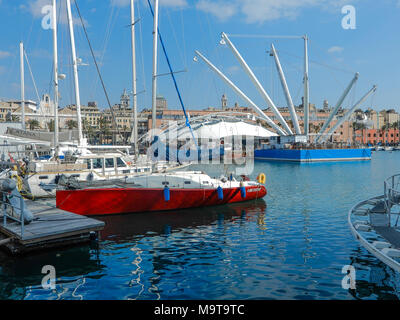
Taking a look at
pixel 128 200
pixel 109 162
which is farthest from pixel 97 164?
pixel 128 200

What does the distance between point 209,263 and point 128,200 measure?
989 centimetres

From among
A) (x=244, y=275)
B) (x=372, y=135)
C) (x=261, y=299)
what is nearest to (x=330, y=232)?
(x=244, y=275)

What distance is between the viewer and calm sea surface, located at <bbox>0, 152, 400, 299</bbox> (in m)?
11.0

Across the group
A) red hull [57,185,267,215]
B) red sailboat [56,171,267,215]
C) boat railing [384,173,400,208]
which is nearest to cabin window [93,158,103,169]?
red sailboat [56,171,267,215]

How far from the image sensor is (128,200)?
72.4ft

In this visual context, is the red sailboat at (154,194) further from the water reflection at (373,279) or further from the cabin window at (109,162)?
the water reflection at (373,279)

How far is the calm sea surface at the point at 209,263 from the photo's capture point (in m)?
11.0

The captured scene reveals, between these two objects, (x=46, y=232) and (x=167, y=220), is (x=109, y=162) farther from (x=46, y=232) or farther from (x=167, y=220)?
(x=46, y=232)

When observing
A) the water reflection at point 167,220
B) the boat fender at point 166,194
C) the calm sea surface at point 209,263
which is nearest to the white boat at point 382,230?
the calm sea surface at point 209,263

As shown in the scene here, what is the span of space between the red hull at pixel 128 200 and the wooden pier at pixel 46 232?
13.2ft

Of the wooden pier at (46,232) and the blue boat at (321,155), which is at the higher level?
the blue boat at (321,155)

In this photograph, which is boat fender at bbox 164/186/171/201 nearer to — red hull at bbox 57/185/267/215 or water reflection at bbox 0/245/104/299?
red hull at bbox 57/185/267/215

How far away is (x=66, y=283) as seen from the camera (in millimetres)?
11789
